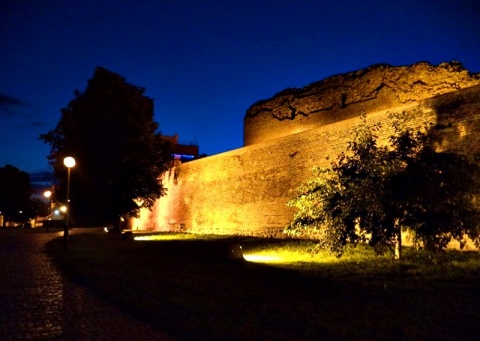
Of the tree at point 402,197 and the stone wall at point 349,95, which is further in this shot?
the stone wall at point 349,95

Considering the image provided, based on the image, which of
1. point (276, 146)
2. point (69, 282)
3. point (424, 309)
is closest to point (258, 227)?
point (276, 146)

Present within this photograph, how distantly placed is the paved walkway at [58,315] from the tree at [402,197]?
17.9 feet

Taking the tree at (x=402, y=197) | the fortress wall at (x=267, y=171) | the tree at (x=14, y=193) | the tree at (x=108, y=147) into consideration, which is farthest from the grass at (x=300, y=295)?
the tree at (x=14, y=193)

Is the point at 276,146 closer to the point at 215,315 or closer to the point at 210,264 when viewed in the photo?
the point at 210,264

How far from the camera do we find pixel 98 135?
28.7 m

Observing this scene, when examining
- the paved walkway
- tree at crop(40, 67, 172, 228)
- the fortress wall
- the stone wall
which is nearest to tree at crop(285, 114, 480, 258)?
the fortress wall

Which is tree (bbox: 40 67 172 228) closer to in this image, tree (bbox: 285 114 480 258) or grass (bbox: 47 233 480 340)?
grass (bbox: 47 233 480 340)

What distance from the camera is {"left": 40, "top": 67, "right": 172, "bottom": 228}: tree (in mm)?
28812

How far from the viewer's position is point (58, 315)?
6.08 m

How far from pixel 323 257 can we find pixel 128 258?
5445mm

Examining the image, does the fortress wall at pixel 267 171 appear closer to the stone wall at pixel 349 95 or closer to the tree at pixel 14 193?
the stone wall at pixel 349 95

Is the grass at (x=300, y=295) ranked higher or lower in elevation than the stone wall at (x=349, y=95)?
lower

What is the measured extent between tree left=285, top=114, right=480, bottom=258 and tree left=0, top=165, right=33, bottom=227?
202 feet

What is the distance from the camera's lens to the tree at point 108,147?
94.5 ft
